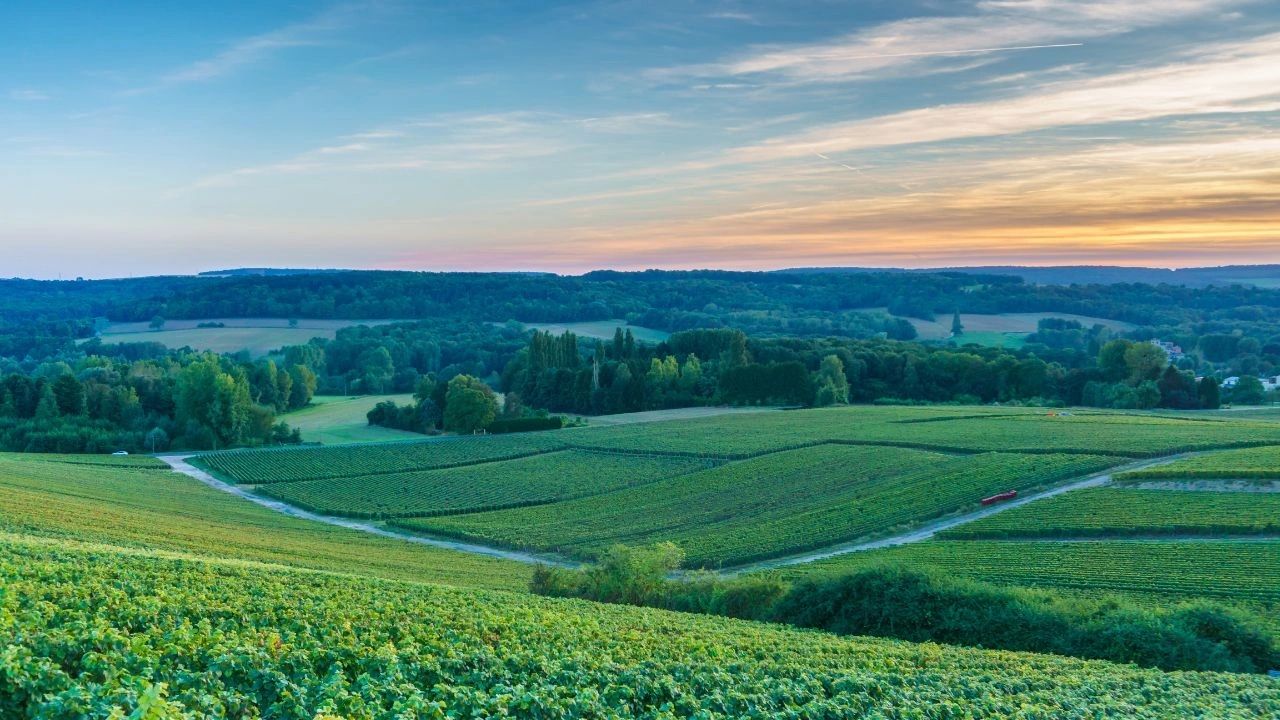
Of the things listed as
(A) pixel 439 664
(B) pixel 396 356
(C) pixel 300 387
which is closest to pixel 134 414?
(C) pixel 300 387

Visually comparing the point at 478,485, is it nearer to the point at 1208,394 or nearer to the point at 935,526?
the point at 935,526

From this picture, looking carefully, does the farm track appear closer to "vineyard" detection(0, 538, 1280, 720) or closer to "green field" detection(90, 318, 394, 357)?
"vineyard" detection(0, 538, 1280, 720)

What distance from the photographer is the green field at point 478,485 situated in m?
63.2

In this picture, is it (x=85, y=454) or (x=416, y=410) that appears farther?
(x=416, y=410)

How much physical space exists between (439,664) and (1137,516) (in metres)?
42.2

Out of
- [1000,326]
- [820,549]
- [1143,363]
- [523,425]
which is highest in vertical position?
[1000,326]

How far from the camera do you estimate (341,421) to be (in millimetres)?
105188

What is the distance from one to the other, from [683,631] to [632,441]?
196 ft

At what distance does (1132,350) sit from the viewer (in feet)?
367

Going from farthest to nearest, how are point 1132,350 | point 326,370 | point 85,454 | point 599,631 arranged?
point 326,370
point 1132,350
point 85,454
point 599,631

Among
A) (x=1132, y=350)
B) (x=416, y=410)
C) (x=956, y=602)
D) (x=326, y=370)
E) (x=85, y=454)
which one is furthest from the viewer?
(x=326, y=370)

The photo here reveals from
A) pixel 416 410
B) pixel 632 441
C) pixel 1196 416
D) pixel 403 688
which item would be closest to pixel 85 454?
pixel 416 410

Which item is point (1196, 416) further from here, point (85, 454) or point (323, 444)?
point (85, 454)

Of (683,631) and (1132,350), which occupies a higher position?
(1132,350)
